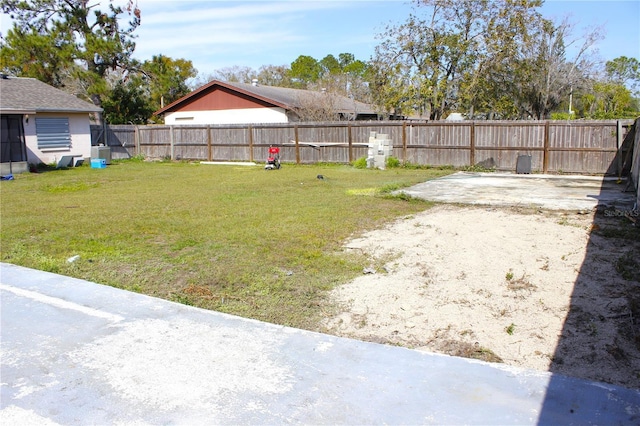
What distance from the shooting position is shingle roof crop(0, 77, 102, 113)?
67.3ft

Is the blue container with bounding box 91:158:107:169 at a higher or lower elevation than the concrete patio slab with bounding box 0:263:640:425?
higher

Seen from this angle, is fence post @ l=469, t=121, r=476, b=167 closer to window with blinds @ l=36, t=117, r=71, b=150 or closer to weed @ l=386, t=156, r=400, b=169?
weed @ l=386, t=156, r=400, b=169

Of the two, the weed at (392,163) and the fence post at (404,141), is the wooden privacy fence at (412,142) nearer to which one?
the fence post at (404,141)

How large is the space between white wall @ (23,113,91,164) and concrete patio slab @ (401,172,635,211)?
15.8 metres

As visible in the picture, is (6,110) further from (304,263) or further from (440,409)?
(440,409)

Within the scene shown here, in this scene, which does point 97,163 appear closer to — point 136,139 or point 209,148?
point 136,139

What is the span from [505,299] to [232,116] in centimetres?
2532

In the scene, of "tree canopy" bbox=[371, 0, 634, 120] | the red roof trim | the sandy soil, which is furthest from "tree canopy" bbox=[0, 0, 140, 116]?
the sandy soil

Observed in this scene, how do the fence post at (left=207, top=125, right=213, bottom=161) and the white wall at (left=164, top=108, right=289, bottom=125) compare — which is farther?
the white wall at (left=164, top=108, right=289, bottom=125)

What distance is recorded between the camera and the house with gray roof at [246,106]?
90.7ft

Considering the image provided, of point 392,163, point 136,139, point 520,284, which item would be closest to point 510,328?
point 520,284

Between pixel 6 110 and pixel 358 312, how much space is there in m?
18.8

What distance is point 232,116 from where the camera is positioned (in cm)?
2897

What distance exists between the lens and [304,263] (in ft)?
21.7
